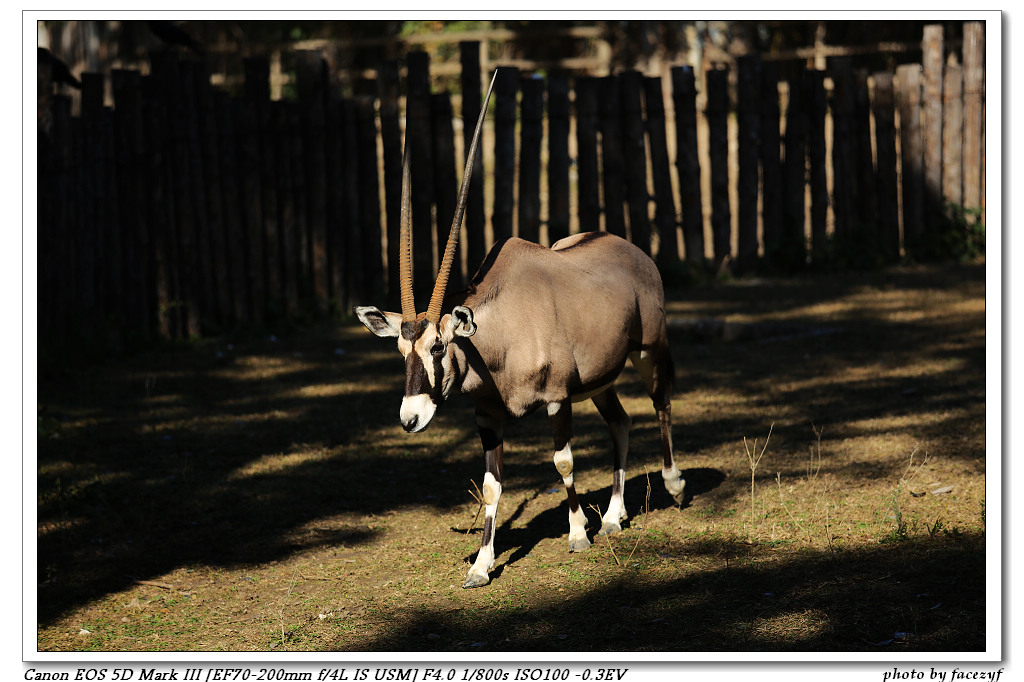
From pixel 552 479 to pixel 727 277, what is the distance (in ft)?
24.0

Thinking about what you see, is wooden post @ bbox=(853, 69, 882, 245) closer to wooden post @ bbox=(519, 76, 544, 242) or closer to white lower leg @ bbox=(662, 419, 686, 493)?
wooden post @ bbox=(519, 76, 544, 242)

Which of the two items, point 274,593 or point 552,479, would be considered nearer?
point 274,593

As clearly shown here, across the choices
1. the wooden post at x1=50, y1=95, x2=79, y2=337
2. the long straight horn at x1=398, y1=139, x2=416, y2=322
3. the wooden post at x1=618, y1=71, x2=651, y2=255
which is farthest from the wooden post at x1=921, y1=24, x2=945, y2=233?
the long straight horn at x1=398, y1=139, x2=416, y2=322

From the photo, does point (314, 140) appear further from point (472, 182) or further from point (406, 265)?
point (406, 265)

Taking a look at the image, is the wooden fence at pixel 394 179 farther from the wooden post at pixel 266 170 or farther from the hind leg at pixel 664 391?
the hind leg at pixel 664 391

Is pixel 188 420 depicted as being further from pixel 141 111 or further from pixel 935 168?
pixel 935 168

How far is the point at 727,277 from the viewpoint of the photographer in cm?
1434

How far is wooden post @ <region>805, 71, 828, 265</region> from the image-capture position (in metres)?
14.5

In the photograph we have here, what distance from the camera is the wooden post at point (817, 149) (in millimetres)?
14461

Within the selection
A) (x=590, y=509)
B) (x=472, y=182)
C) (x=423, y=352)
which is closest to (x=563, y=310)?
(x=423, y=352)

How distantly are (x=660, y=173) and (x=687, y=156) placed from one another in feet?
1.74

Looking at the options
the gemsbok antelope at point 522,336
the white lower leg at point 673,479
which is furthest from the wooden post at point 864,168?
the gemsbok antelope at point 522,336
